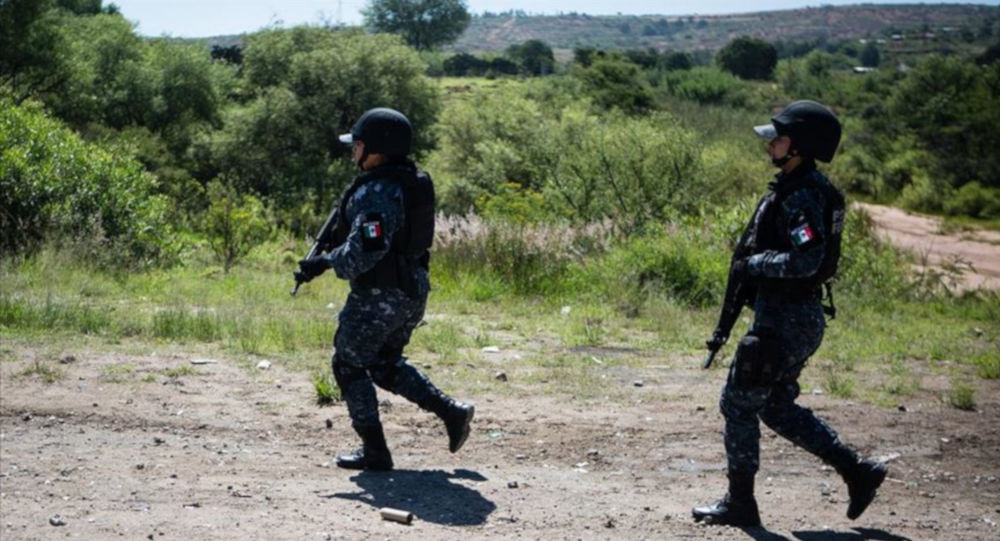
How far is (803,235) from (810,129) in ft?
1.68

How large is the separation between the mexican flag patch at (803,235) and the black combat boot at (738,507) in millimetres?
1150

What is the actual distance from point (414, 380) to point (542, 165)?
826 inches

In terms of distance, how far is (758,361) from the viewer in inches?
210

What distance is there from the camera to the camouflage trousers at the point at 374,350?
20.6 feet

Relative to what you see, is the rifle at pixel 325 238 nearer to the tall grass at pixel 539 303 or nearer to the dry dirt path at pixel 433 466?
the dry dirt path at pixel 433 466

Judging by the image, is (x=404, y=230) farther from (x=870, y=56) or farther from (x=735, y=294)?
(x=870, y=56)

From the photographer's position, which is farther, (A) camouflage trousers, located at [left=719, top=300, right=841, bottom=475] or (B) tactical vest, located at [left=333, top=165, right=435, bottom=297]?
(B) tactical vest, located at [left=333, top=165, right=435, bottom=297]

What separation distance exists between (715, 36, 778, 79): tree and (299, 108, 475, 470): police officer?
8758 centimetres

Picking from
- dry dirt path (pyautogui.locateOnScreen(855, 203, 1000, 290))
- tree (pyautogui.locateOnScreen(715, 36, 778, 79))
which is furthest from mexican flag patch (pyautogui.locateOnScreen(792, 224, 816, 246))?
tree (pyautogui.locateOnScreen(715, 36, 778, 79))

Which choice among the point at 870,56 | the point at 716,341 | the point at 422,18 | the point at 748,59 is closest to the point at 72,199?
the point at 716,341

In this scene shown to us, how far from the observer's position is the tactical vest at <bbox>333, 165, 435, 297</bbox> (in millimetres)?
6223

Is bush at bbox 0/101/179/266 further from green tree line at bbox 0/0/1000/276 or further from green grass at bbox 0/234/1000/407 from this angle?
green grass at bbox 0/234/1000/407

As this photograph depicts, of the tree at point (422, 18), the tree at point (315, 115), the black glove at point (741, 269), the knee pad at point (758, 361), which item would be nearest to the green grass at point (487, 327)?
the black glove at point (741, 269)

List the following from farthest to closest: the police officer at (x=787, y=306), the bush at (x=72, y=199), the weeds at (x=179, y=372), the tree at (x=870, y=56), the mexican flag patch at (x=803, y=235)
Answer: the tree at (x=870, y=56) < the bush at (x=72, y=199) < the weeds at (x=179, y=372) < the police officer at (x=787, y=306) < the mexican flag patch at (x=803, y=235)
